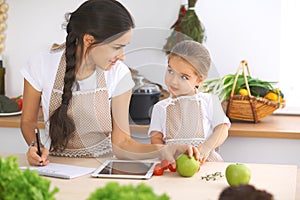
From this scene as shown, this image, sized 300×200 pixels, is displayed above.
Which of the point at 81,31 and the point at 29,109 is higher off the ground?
the point at 81,31

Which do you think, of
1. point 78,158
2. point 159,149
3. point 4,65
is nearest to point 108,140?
point 78,158

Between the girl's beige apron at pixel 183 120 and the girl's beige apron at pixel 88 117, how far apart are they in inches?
10.8

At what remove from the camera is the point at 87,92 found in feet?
6.37

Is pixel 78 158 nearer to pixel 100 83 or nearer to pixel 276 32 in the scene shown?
pixel 100 83

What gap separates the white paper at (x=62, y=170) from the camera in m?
1.68

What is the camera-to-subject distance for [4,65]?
3.27m

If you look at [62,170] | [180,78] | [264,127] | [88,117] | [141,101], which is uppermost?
[180,78]

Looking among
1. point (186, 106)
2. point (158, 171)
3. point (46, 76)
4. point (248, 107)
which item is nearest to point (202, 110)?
point (186, 106)

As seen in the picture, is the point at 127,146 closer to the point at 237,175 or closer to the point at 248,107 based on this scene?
the point at 237,175

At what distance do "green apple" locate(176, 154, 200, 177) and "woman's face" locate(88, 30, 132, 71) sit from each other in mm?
360

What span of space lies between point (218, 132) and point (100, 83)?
46 cm

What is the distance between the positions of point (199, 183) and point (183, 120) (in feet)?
0.66

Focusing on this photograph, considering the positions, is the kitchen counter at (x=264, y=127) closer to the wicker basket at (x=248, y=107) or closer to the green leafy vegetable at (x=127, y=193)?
the wicker basket at (x=248, y=107)

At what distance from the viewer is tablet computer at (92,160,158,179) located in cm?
169
